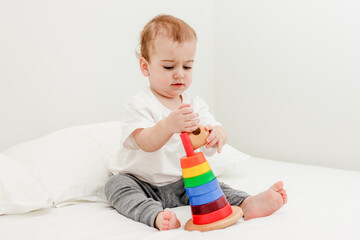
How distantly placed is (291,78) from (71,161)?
114cm

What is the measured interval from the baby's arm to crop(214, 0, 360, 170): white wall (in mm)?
989

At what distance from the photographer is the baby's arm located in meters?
0.90

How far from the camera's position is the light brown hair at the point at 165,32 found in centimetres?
108

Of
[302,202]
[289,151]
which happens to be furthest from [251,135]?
[302,202]

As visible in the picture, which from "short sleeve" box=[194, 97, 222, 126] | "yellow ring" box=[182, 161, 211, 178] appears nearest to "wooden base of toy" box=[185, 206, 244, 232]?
"yellow ring" box=[182, 161, 211, 178]

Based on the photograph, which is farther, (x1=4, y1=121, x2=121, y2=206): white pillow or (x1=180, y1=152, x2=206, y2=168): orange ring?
(x1=4, y1=121, x2=121, y2=206): white pillow

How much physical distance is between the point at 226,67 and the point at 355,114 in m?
0.82

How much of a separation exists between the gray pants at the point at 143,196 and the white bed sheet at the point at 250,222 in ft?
0.08

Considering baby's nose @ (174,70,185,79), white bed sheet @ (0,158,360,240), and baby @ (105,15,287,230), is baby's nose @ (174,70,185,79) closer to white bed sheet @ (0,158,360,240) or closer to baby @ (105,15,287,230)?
baby @ (105,15,287,230)

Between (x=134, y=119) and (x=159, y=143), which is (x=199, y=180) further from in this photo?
(x=134, y=119)

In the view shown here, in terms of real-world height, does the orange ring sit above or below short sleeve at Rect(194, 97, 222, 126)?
below

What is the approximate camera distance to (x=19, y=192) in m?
0.98

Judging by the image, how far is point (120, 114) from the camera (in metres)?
1.81

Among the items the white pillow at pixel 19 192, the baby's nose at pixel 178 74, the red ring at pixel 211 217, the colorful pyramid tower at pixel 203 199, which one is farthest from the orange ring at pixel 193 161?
the white pillow at pixel 19 192
